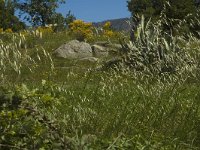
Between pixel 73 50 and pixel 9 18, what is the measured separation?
2645cm

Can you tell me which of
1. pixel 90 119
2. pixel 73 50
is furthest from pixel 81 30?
pixel 90 119

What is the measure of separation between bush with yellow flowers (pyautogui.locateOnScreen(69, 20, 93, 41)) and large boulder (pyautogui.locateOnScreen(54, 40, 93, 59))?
136 inches

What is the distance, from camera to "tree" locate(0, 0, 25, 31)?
43375 millimetres

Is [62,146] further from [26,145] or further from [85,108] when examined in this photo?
[85,108]

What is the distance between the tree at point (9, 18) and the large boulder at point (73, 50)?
2400 cm

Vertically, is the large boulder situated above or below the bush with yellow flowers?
below

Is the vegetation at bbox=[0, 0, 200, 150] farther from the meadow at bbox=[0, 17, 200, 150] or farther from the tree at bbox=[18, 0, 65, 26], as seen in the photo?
the tree at bbox=[18, 0, 65, 26]

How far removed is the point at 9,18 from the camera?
4503cm

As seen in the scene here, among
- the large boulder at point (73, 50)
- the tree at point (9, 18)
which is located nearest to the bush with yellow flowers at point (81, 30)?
the large boulder at point (73, 50)

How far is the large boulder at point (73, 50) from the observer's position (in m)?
19.2

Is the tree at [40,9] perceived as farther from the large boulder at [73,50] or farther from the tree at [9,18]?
the large boulder at [73,50]

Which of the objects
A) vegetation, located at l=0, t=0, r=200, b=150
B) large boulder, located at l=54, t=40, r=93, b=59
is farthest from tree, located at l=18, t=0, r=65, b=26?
vegetation, located at l=0, t=0, r=200, b=150

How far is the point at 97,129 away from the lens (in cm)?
419

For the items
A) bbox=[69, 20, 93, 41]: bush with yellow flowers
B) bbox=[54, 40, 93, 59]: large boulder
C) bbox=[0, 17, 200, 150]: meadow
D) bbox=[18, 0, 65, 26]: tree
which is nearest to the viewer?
bbox=[0, 17, 200, 150]: meadow
